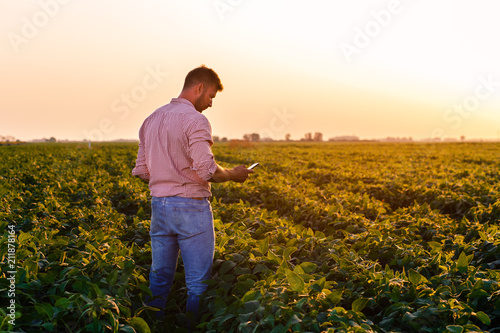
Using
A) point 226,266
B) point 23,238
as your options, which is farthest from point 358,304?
point 23,238

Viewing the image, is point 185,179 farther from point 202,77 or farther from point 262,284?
point 262,284

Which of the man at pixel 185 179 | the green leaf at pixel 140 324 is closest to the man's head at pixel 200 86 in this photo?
the man at pixel 185 179

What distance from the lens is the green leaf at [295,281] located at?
280 centimetres

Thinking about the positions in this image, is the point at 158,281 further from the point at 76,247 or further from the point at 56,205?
the point at 56,205

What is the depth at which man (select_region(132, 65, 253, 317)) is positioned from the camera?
3232 millimetres

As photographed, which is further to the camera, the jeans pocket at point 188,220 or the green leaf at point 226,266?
the green leaf at point 226,266

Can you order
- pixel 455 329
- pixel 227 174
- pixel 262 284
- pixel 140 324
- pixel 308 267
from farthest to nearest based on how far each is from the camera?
pixel 227 174 → pixel 308 267 → pixel 262 284 → pixel 140 324 → pixel 455 329

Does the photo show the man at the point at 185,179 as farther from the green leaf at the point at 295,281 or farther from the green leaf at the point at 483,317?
the green leaf at the point at 483,317

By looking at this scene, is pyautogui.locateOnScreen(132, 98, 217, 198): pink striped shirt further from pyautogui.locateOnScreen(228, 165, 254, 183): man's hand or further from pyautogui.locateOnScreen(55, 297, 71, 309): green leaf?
pyautogui.locateOnScreen(55, 297, 71, 309): green leaf

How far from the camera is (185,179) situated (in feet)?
10.8

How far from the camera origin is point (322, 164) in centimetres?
1777

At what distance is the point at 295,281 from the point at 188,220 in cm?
106

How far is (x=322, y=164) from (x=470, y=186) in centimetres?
840

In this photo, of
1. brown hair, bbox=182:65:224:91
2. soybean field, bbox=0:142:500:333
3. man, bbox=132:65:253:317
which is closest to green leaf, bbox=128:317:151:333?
soybean field, bbox=0:142:500:333
